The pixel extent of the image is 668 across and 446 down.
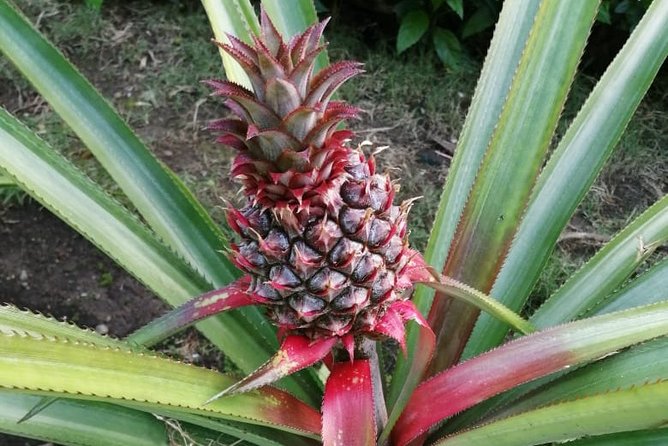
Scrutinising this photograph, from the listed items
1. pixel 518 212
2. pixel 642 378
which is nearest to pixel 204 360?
pixel 518 212

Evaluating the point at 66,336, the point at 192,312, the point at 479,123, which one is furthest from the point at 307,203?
the point at 479,123

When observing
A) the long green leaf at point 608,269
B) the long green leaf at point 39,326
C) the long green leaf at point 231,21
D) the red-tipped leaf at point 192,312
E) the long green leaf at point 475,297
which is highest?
the long green leaf at point 231,21

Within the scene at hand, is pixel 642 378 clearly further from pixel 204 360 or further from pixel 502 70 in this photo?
pixel 204 360

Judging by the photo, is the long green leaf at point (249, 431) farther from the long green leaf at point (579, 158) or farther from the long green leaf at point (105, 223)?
the long green leaf at point (579, 158)

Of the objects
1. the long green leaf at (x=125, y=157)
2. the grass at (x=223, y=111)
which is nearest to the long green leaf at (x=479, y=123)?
the long green leaf at (x=125, y=157)

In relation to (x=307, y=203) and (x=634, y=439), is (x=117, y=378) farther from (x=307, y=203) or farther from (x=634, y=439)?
(x=634, y=439)

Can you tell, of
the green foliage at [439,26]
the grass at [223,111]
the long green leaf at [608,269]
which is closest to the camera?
the long green leaf at [608,269]

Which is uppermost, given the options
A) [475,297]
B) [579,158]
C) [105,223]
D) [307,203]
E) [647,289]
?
[105,223]

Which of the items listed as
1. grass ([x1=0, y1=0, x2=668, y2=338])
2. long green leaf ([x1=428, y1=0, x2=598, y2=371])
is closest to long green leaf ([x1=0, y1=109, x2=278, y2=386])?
long green leaf ([x1=428, y1=0, x2=598, y2=371])
